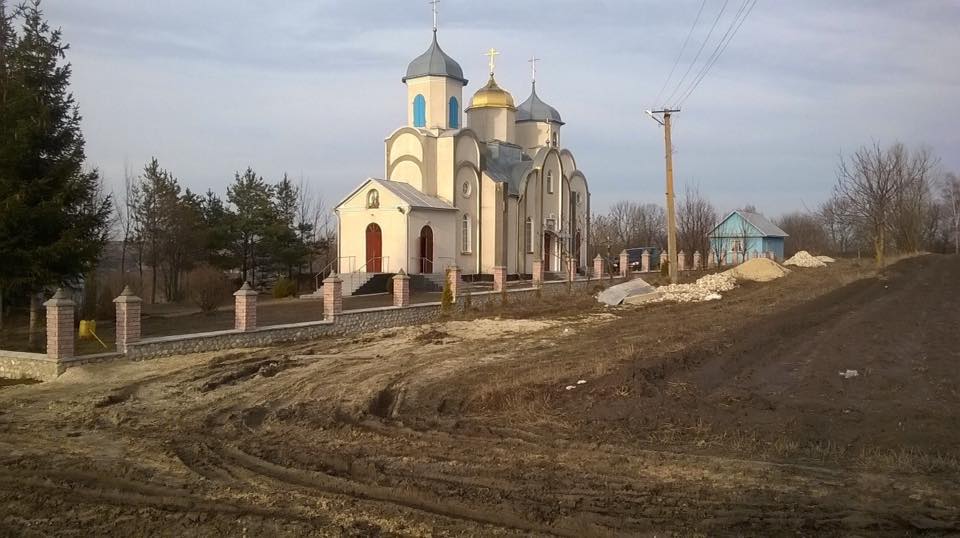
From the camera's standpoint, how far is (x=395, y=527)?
18.0ft

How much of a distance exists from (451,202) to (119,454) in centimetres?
2577

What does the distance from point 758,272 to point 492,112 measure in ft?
47.8

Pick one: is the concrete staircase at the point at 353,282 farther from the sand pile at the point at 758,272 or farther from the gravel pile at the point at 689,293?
the sand pile at the point at 758,272

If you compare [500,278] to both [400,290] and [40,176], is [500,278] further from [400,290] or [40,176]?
[40,176]

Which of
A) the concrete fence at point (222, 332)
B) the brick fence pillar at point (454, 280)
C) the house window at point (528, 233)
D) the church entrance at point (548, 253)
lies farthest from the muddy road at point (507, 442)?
the church entrance at point (548, 253)

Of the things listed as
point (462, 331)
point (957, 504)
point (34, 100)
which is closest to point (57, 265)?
point (34, 100)

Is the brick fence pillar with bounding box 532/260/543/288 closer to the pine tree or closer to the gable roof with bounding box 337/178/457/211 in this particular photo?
the gable roof with bounding box 337/178/457/211

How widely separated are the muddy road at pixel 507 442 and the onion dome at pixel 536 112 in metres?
28.3

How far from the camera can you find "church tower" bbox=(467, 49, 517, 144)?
38.5 metres

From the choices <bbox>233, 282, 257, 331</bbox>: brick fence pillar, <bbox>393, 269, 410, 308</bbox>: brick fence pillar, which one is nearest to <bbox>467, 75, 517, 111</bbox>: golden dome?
<bbox>393, 269, 410, 308</bbox>: brick fence pillar

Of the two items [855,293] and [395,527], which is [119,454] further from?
[855,293]

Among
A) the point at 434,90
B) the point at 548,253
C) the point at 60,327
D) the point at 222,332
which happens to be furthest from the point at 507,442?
the point at 548,253

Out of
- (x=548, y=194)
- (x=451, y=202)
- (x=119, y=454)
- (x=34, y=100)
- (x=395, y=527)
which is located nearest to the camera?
(x=395, y=527)

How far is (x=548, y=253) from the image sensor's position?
3919 cm
